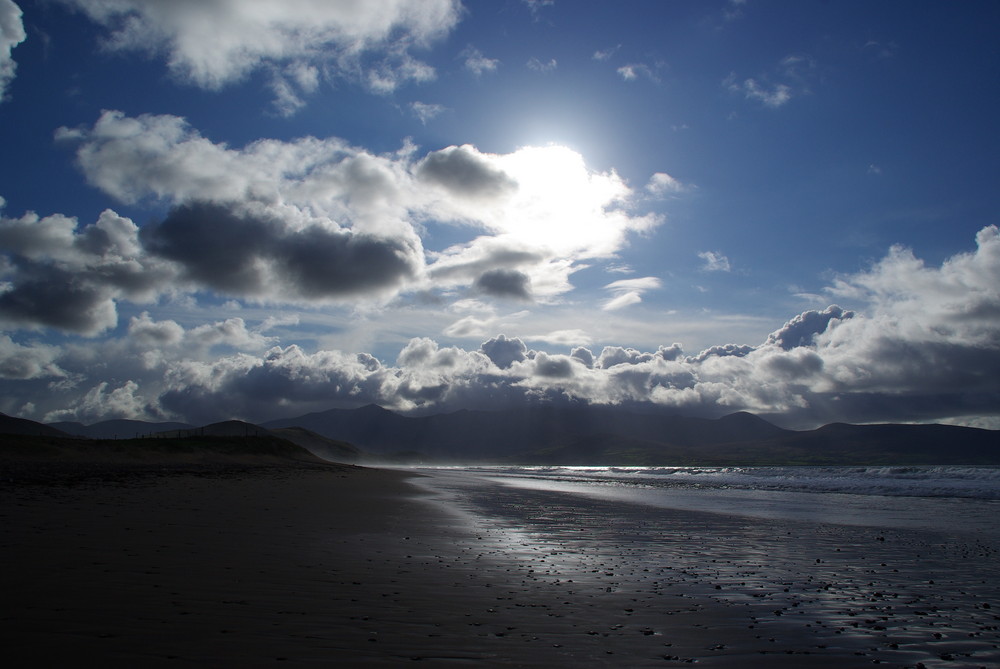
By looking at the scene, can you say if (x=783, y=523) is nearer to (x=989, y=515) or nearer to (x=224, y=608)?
(x=989, y=515)

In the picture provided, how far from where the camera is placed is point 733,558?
16.3 meters

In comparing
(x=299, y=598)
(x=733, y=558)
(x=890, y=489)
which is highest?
(x=299, y=598)

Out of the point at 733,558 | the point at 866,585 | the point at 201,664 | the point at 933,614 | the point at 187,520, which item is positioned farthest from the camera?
the point at 187,520

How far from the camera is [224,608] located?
29.4 feet

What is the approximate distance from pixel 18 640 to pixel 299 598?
3.88m

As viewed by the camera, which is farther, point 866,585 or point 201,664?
point 866,585

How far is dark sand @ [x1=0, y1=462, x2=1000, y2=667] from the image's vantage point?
24.9ft

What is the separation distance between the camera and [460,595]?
10.9 m

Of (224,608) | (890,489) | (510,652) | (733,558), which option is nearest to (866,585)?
(733,558)

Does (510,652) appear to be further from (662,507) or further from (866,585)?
(662,507)

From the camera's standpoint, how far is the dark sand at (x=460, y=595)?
7582mm

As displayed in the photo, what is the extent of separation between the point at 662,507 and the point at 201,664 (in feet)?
100

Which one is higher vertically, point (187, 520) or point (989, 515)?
point (187, 520)

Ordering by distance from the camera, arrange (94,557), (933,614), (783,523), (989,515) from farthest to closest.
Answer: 1. (989,515)
2. (783,523)
3. (94,557)
4. (933,614)
